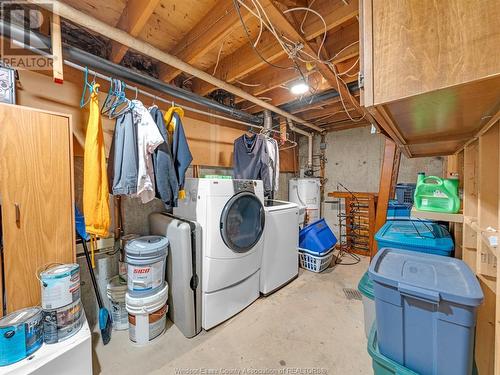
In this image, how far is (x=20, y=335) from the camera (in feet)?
3.54

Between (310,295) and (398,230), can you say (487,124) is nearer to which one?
(398,230)

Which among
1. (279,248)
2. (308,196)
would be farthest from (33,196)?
(308,196)

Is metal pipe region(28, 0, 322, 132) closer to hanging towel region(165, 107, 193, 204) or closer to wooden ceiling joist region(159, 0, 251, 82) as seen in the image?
wooden ceiling joist region(159, 0, 251, 82)

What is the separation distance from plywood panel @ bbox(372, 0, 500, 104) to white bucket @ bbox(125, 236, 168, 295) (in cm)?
169

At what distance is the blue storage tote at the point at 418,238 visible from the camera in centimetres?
129

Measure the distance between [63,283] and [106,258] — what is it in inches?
26.6

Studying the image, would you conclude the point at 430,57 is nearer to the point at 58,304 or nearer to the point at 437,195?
the point at 437,195

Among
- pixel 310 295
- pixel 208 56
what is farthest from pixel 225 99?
pixel 310 295

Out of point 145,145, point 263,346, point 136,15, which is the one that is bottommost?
point 263,346

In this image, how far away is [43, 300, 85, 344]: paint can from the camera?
1.21 meters

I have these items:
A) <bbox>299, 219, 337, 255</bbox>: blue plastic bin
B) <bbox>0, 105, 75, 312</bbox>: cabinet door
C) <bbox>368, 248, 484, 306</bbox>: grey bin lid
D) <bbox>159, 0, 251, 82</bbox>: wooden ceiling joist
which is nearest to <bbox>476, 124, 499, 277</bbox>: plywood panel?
<bbox>368, 248, 484, 306</bbox>: grey bin lid

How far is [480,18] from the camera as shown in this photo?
18.9 inches

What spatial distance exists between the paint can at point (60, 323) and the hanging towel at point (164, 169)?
0.87 m

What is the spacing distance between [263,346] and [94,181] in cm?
172
